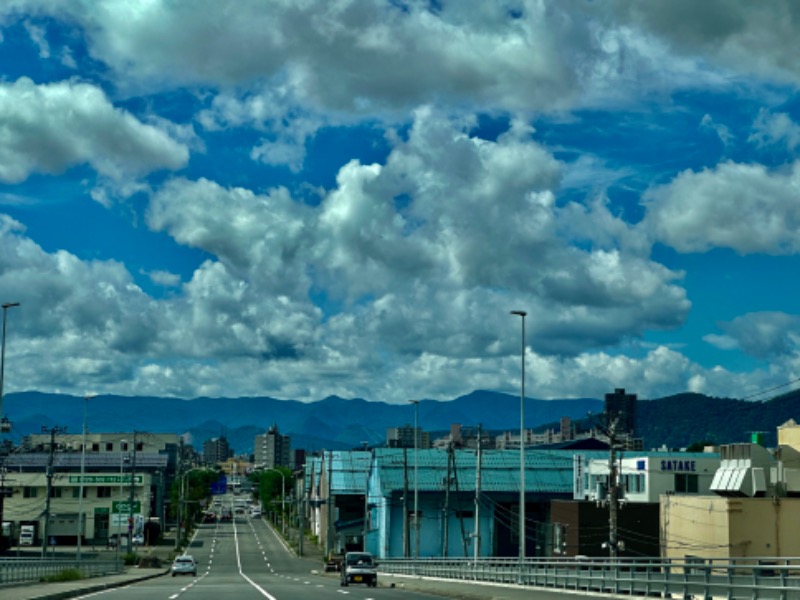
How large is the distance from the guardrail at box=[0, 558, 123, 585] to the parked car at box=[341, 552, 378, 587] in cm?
1491

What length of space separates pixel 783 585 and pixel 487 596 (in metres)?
13.5

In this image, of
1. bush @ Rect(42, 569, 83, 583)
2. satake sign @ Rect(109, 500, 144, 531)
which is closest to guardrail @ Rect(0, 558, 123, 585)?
bush @ Rect(42, 569, 83, 583)

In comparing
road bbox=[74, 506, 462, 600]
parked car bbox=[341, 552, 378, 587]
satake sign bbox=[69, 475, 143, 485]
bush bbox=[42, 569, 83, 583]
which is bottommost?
road bbox=[74, 506, 462, 600]

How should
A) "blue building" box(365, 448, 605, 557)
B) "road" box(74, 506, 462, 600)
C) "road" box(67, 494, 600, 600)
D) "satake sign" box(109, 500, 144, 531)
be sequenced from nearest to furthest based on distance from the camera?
"road" box(67, 494, 600, 600), "road" box(74, 506, 462, 600), "blue building" box(365, 448, 605, 557), "satake sign" box(109, 500, 144, 531)

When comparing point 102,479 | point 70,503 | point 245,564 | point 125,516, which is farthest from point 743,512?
point 70,503

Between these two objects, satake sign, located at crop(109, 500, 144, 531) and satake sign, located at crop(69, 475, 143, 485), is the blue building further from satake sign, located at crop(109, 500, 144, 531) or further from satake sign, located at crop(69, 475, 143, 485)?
satake sign, located at crop(69, 475, 143, 485)

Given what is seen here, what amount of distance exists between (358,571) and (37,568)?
51.8 feet

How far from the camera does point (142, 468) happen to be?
179375mm

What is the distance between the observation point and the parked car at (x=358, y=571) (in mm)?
60594

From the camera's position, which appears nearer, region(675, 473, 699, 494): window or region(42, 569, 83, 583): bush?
region(42, 569, 83, 583): bush

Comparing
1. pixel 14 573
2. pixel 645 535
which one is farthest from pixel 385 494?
pixel 14 573

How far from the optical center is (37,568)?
55.9 metres

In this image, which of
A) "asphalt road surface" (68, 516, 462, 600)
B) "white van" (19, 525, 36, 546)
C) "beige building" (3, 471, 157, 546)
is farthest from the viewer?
"beige building" (3, 471, 157, 546)

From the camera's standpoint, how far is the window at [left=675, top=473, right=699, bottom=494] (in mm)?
104688
